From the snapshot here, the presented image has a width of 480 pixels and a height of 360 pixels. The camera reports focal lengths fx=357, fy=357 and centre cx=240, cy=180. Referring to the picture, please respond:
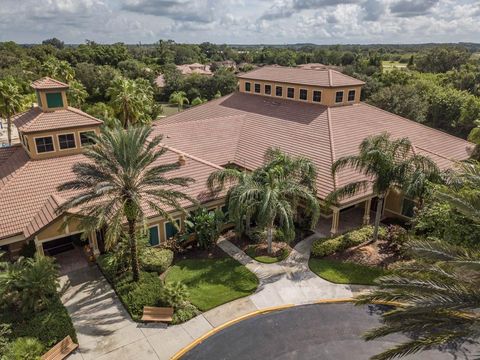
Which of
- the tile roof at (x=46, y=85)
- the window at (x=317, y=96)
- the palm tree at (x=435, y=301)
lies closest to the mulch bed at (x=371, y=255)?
the palm tree at (x=435, y=301)

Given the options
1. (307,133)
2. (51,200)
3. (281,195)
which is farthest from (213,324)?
(307,133)

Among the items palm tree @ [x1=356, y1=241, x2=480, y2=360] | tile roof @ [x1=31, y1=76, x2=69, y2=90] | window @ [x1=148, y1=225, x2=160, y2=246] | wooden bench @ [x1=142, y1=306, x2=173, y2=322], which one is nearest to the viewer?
palm tree @ [x1=356, y1=241, x2=480, y2=360]

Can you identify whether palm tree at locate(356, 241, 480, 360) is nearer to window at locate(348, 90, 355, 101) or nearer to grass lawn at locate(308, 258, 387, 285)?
grass lawn at locate(308, 258, 387, 285)

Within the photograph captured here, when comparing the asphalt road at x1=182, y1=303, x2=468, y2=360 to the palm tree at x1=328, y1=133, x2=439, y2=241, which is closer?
the asphalt road at x1=182, y1=303, x2=468, y2=360

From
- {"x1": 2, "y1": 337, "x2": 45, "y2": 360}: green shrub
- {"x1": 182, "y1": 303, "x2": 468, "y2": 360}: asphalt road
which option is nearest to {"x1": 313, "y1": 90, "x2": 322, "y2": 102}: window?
{"x1": 182, "y1": 303, "x2": 468, "y2": 360}: asphalt road

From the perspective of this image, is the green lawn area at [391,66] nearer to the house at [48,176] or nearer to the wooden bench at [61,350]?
the house at [48,176]

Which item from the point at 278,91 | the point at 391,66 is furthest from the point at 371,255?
the point at 391,66

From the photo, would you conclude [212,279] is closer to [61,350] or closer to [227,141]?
[61,350]
